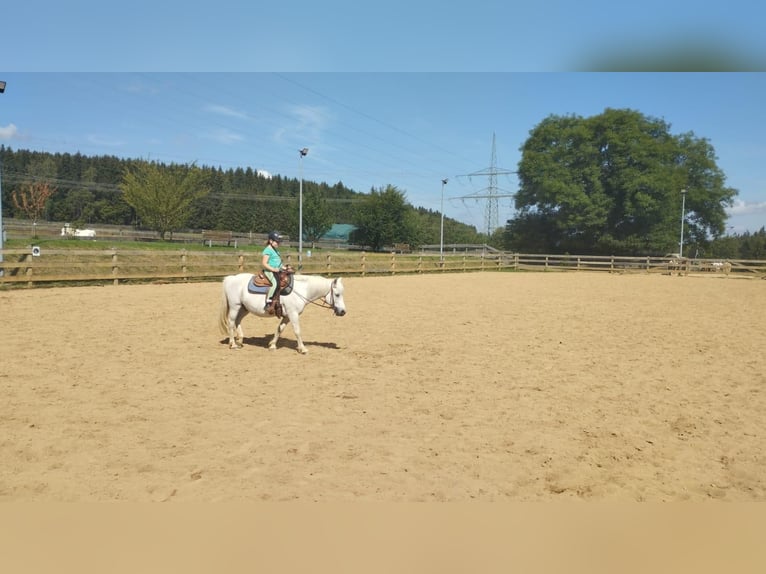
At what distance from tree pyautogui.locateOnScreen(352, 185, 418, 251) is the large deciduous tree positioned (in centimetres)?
1710

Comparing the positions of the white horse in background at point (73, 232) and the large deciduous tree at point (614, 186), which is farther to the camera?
the large deciduous tree at point (614, 186)

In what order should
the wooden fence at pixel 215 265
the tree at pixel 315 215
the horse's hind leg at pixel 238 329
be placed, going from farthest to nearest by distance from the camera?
the tree at pixel 315 215 → the wooden fence at pixel 215 265 → the horse's hind leg at pixel 238 329

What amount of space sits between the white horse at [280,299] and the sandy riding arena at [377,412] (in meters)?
0.38

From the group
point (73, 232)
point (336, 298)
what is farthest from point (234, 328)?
point (73, 232)

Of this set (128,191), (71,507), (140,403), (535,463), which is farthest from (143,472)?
(128,191)

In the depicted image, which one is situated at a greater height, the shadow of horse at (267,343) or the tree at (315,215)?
the tree at (315,215)

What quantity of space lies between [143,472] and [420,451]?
6.12ft

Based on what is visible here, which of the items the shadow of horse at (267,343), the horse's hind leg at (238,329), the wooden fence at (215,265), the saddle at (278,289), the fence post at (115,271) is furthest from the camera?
the fence post at (115,271)

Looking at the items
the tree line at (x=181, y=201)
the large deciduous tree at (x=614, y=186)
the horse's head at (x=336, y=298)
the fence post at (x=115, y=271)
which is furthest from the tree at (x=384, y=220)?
the horse's head at (x=336, y=298)

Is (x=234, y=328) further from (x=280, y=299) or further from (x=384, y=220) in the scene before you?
(x=384, y=220)

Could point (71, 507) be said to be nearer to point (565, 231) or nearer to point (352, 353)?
point (352, 353)

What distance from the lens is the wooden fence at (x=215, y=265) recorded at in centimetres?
1411

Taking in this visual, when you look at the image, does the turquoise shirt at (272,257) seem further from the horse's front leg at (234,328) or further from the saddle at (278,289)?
the horse's front leg at (234,328)

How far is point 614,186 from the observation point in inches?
1587
